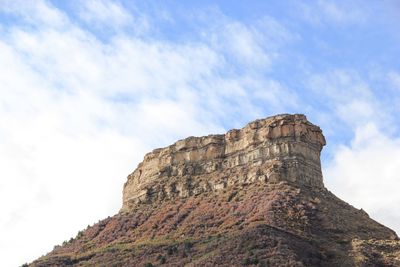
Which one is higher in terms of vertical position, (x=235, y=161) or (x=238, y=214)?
(x=235, y=161)

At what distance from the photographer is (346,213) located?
7312cm

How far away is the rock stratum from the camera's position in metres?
63.3

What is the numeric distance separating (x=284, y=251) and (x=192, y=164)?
96.7 feet

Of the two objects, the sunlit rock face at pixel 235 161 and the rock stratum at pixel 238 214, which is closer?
the rock stratum at pixel 238 214

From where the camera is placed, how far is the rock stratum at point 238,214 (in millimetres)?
63281

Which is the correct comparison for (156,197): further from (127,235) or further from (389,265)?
(389,265)

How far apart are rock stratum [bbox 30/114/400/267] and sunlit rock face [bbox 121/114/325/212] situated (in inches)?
4.8

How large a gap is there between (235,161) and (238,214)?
1158 centimetres

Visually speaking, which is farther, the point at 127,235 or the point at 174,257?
the point at 127,235

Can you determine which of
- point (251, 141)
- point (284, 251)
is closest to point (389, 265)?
point (284, 251)

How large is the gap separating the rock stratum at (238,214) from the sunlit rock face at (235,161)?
0.12m

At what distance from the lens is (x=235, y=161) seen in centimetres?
8300

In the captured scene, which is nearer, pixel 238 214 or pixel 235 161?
pixel 238 214

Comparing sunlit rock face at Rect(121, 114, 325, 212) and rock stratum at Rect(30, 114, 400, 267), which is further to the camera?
sunlit rock face at Rect(121, 114, 325, 212)
